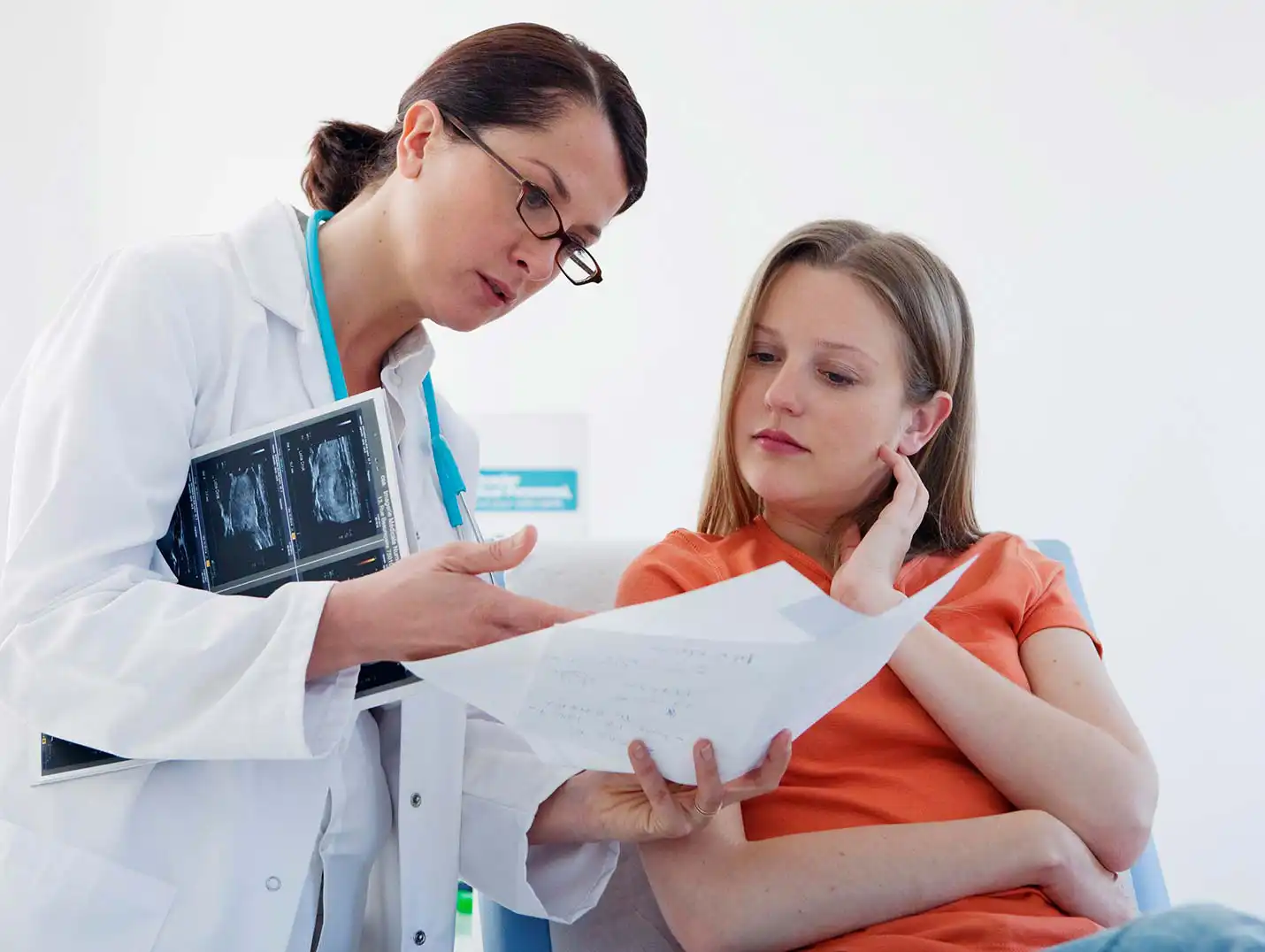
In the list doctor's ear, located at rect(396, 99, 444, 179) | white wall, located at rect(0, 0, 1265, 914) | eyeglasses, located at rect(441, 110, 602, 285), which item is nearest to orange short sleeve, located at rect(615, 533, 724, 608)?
eyeglasses, located at rect(441, 110, 602, 285)

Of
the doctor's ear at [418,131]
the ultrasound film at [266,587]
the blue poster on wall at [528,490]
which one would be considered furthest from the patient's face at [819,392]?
the blue poster on wall at [528,490]

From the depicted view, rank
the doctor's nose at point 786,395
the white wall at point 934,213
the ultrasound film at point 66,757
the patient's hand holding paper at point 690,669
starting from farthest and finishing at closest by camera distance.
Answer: the white wall at point 934,213 → the doctor's nose at point 786,395 → the ultrasound film at point 66,757 → the patient's hand holding paper at point 690,669

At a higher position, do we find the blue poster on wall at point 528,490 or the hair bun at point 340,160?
the hair bun at point 340,160

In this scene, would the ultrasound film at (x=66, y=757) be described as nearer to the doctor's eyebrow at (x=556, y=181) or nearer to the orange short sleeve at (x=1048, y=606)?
the doctor's eyebrow at (x=556, y=181)

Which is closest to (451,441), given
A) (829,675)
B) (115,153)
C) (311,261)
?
(311,261)

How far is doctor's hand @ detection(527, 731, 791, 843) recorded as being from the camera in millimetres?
973

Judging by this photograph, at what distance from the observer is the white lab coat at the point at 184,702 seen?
966 millimetres

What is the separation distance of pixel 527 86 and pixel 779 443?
487 mm

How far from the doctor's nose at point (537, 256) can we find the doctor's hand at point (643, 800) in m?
0.53

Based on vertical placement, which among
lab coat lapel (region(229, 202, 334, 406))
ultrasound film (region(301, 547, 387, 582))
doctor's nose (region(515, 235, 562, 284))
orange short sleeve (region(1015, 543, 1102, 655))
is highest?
doctor's nose (region(515, 235, 562, 284))

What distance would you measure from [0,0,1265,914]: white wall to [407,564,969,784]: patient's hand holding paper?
2.05 m

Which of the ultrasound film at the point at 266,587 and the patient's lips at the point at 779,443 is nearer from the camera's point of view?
the ultrasound film at the point at 266,587

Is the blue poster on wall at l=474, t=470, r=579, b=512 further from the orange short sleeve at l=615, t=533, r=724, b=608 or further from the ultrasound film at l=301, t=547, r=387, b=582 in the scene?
the ultrasound film at l=301, t=547, r=387, b=582

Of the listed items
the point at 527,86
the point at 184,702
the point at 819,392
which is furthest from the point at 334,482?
the point at 819,392
